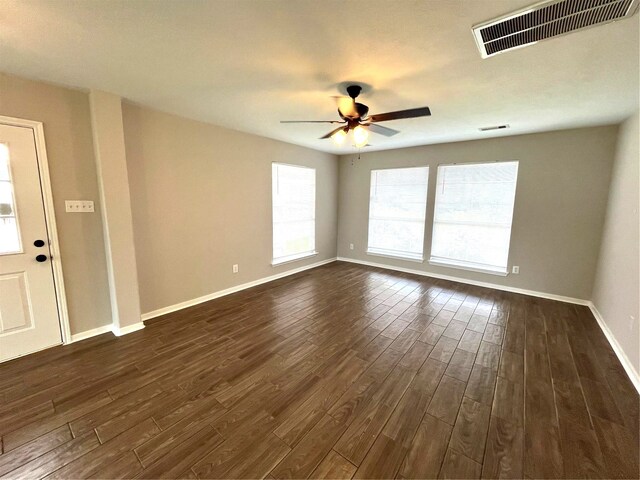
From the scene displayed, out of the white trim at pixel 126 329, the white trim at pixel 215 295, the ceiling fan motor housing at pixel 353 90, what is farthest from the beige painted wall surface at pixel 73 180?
the ceiling fan motor housing at pixel 353 90

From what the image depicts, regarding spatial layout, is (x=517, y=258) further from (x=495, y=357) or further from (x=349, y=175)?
(x=349, y=175)

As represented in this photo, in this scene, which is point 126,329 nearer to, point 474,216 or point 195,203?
point 195,203

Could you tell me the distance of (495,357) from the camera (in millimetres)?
2539

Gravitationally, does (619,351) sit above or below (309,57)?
below

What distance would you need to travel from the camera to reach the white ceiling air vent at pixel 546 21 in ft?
4.52

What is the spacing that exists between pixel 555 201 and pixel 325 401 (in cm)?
435

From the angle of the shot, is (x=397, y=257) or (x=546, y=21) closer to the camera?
(x=546, y=21)

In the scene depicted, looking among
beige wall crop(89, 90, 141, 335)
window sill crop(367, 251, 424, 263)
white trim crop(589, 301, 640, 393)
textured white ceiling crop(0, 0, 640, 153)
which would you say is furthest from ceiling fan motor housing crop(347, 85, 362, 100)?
window sill crop(367, 251, 424, 263)

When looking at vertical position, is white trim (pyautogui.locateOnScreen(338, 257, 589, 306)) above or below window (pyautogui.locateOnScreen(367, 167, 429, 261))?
below

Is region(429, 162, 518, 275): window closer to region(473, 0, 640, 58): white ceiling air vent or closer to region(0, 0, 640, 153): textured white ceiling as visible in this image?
region(0, 0, 640, 153): textured white ceiling

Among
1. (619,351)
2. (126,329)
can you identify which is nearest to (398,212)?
(619,351)

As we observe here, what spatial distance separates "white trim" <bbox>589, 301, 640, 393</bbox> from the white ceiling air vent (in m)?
2.67

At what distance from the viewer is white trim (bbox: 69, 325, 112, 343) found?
275 centimetres

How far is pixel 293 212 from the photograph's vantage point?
203 inches
